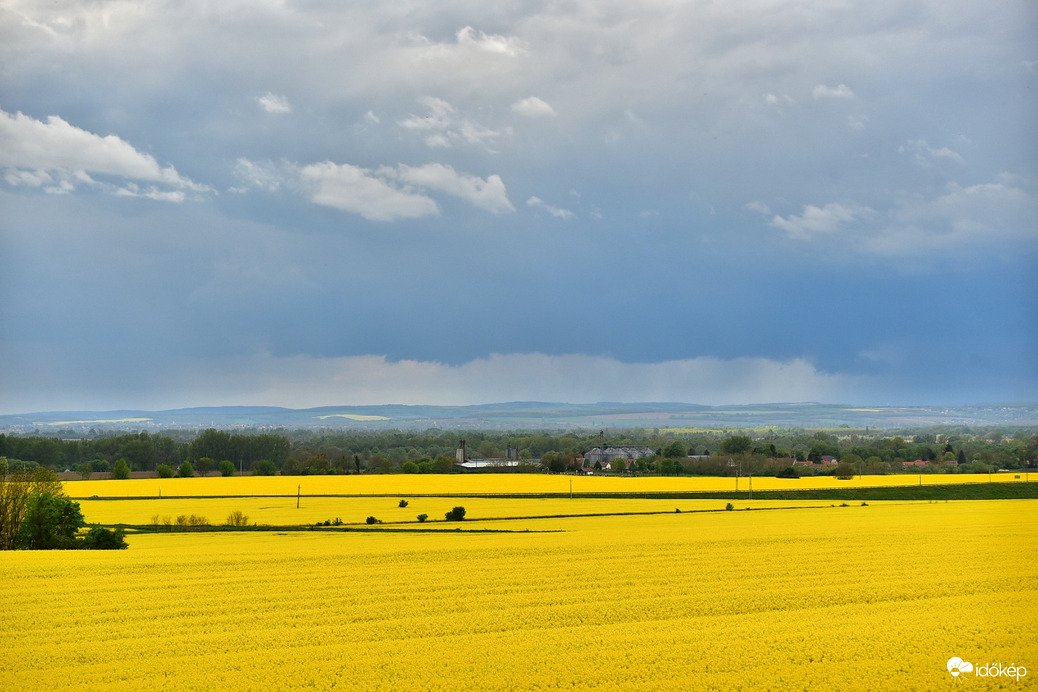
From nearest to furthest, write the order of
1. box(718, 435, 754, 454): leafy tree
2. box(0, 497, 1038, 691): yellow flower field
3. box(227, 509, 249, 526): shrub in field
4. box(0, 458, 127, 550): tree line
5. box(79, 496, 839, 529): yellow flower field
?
box(0, 497, 1038, 691): yellow flower field → box(0, 458, 127, 550): tree line → box(227, 509, 249, 526): shrub in field → box(79, 496, 839, 529): yellow flower field → box(718, 435, 754, 454): leafy tree

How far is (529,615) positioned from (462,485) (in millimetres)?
61670

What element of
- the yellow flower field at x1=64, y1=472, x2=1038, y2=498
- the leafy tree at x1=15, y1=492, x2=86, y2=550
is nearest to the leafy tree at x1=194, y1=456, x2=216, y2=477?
the yellow flower field at x1=64, y1=472, x2=1038, y2=498

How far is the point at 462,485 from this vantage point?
265ft

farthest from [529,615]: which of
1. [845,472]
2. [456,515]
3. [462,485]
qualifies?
[845,472]

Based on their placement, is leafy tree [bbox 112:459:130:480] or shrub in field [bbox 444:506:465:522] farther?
leafy tree [bbox 112:459:130:480]

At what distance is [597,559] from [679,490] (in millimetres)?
46469

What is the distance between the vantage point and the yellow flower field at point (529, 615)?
15.0 metres

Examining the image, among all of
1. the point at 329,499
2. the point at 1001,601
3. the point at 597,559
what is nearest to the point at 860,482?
the point at 329,499

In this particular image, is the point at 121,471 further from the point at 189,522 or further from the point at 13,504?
the point at 13,504

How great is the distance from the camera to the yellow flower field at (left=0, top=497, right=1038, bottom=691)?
592 inches

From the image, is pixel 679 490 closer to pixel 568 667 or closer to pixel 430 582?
pixel 430 582

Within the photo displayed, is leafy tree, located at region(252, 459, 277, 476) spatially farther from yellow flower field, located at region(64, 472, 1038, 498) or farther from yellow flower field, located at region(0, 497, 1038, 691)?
yellow flower field, located at region(0, 497, 1038, 691)

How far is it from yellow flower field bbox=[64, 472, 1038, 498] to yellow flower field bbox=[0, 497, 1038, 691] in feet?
130

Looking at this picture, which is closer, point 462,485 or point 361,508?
point 361,508
